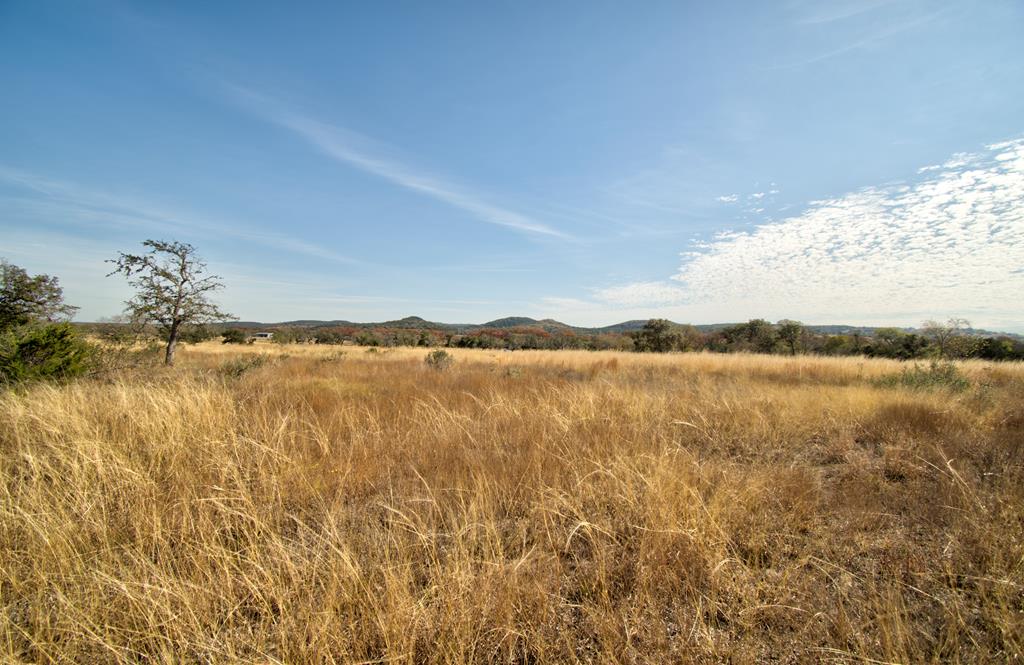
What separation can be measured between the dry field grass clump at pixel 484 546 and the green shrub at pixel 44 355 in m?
1.99

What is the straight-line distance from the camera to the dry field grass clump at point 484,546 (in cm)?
147

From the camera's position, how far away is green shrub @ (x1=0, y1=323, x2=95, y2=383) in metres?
5.37

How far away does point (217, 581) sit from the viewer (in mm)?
1801

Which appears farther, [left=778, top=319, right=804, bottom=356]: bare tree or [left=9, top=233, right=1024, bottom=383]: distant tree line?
[left=778, top=319, right=804, bottom=356]: bare tree

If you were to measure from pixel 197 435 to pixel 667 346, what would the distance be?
33616 millimetres

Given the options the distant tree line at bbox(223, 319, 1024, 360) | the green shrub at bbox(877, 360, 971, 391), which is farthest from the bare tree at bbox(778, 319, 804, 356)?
the green shrub at bbox(877, 360, 971, 391)

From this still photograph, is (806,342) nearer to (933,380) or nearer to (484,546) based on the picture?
(933,380)

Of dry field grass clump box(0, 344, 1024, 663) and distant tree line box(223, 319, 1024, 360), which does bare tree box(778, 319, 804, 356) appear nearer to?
distant tree line box(223, 319, 1024, 360)

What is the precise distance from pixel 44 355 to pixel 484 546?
8542 mm

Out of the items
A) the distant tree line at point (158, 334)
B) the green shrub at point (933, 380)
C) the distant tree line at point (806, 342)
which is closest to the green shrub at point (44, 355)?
the distant tree line at point (158, 334)

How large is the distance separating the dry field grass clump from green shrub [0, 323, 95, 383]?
1.99 meters

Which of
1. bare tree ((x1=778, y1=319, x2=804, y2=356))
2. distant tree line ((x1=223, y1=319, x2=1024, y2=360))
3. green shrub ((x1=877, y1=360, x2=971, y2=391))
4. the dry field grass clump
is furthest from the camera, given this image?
bare tree ((x1=778, y1=319, x2=804, y2=356))

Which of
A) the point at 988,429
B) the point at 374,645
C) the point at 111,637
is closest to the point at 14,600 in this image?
the point at 111,637

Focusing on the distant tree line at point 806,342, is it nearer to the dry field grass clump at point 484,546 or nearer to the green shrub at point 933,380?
the green shrub at point 933,380
